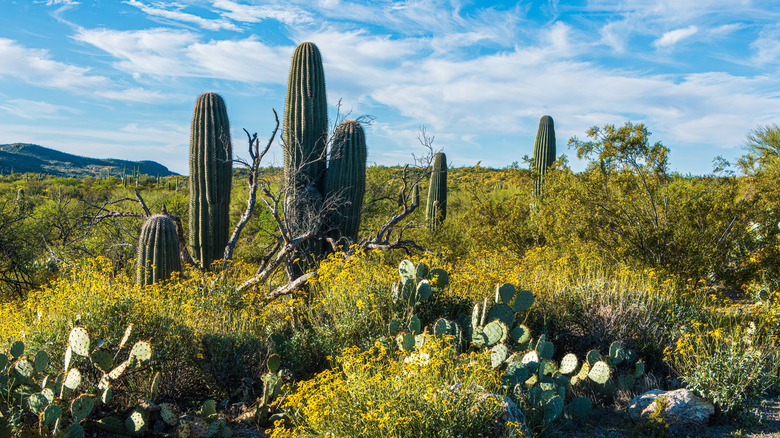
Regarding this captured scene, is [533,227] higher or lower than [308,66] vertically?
lower

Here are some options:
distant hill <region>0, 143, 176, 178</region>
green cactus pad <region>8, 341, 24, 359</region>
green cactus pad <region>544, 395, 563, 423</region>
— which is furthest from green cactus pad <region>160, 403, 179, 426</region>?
distant hill <region>0, 143, 176, 178</region>

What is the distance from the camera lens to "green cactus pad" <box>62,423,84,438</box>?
3842 mm

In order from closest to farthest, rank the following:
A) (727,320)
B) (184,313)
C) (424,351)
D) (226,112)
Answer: (424,351) < (184,313) < (727,320) < (226,112)

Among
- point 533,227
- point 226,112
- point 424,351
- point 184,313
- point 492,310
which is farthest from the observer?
point 533,227

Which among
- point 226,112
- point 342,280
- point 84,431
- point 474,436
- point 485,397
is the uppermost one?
point 226,112

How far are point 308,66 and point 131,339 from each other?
7.43 meters

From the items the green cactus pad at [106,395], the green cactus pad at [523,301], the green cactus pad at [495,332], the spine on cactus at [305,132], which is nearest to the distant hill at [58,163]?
the spine on cactus at [305,132]

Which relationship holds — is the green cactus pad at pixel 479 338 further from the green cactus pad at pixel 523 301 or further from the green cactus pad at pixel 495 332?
the green cactus pad at pixel 523 301

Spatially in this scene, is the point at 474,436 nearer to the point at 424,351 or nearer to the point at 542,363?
the point at 424,351

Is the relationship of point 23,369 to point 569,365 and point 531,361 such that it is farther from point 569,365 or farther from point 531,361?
point 569,365

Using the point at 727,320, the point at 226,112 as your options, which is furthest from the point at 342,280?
the point at 226,112

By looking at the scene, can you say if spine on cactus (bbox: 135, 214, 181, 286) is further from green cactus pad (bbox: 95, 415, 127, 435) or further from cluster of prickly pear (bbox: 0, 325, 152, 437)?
green cactus pad (bbox: 95, 415, 127, 435)

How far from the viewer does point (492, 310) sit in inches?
212

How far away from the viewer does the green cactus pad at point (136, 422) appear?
408 centimetres
